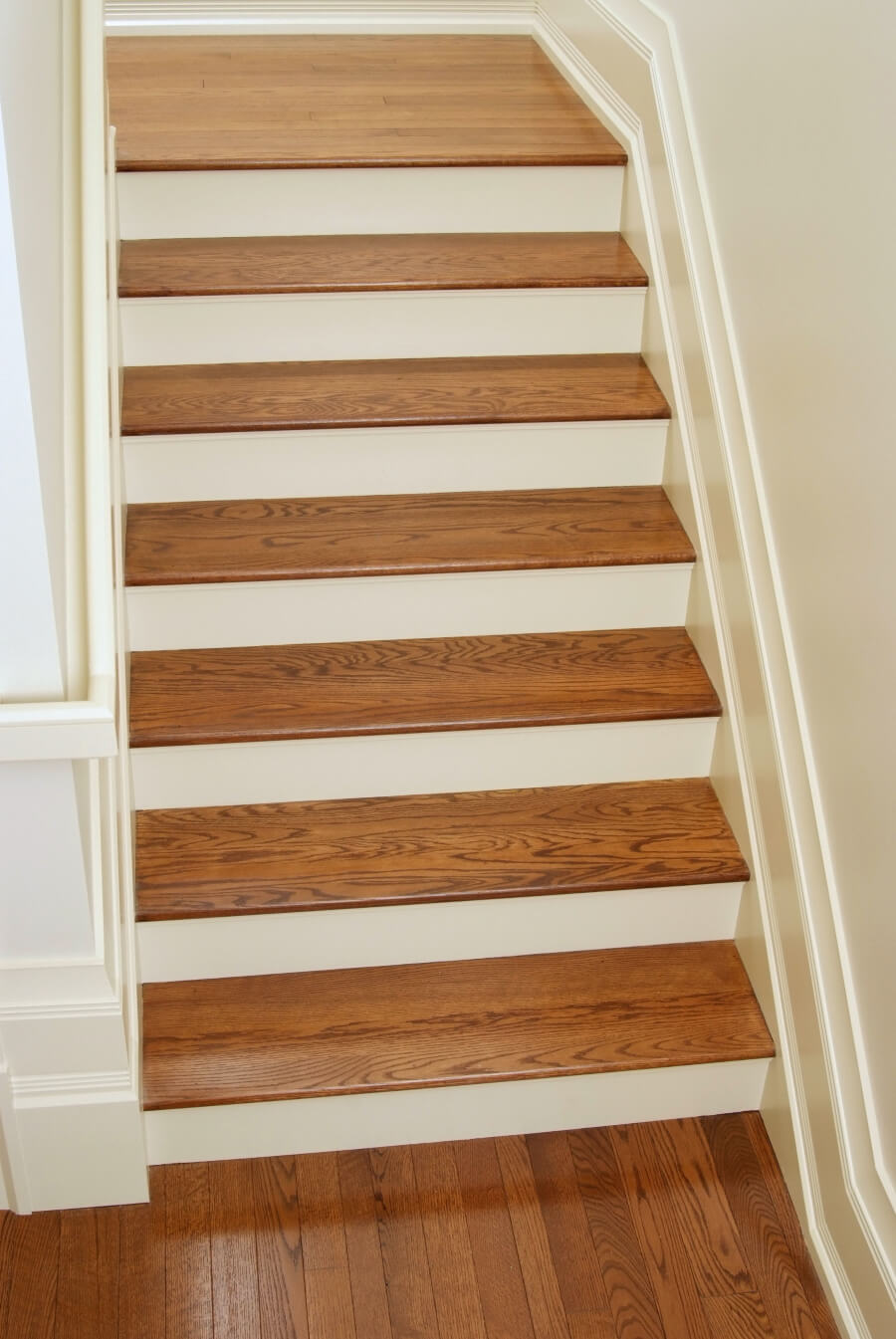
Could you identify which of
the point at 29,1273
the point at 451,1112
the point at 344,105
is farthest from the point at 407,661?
the point at 344,105

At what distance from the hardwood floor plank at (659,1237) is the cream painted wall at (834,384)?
36cm

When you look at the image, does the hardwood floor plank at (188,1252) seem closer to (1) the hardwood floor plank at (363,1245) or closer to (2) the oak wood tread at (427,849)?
(1) the hardwood floor plank at (363,1245)

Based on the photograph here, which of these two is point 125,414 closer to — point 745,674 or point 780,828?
point 745,674

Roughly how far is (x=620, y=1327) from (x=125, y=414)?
1708 millimetres

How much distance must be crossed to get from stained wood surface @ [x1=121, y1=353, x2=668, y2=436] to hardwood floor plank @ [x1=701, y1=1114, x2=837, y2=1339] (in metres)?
1.29

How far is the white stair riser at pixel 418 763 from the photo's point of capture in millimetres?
2230

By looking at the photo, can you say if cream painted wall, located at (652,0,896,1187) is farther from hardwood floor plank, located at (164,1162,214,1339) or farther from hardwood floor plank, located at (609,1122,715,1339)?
hardwood floor plank, located at (164,1162,214,1339)

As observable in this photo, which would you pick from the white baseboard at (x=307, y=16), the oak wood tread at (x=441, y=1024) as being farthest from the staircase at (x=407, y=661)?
the white baseboard at (x=307, y=16)

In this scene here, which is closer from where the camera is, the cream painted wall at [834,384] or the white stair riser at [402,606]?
the cream painted wall at [834,384]

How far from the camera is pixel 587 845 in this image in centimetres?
224

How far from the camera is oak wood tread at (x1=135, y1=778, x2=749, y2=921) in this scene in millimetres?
2129

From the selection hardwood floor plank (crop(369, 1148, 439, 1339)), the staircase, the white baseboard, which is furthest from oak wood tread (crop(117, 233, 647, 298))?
hardwood floor plank (crop(369, 1148, 439, 1339))

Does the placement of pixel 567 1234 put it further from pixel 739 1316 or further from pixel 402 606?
pixel 402 606

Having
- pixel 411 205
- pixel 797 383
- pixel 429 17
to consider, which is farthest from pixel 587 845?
pixel 429 17
